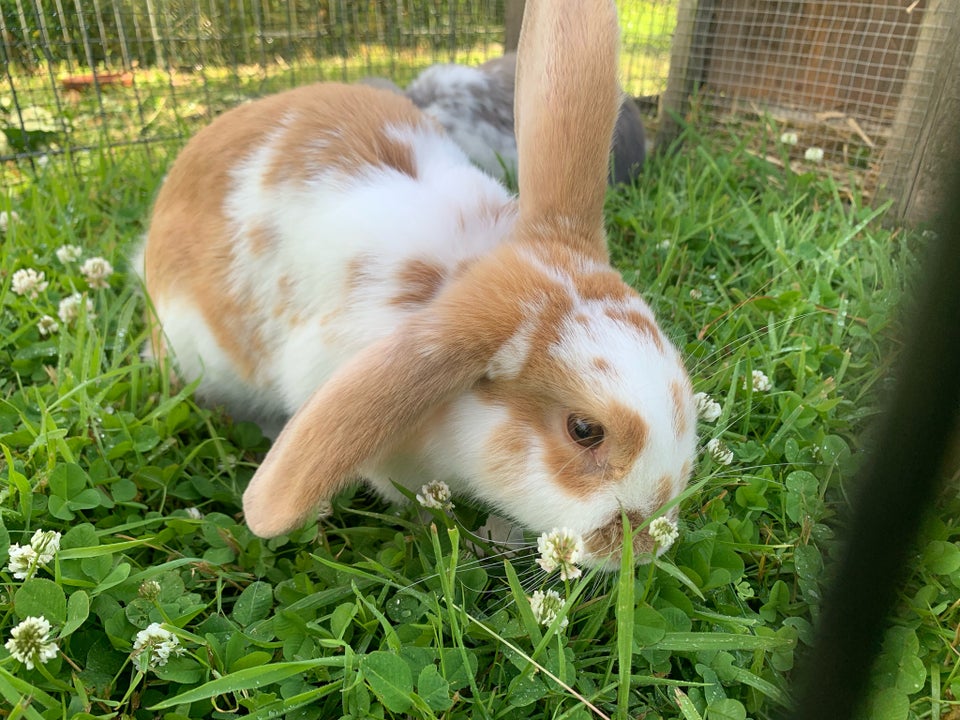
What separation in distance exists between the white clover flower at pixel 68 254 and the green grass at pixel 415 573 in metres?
0.13

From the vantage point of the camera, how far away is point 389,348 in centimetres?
144

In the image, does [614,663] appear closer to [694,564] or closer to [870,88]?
[694,564]

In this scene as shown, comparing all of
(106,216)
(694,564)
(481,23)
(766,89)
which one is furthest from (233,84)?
(694,564)

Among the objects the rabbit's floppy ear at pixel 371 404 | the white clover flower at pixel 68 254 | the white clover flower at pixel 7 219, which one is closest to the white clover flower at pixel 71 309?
the white clover flower at pixel 68 254

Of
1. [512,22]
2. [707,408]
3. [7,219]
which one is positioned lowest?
[707,408]

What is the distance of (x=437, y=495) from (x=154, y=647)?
2.11 feet

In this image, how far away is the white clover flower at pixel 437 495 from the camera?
163cm

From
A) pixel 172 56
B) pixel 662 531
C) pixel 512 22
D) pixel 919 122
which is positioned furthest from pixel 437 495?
pixel 512 22

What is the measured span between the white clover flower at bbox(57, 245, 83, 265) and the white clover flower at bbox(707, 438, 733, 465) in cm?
229

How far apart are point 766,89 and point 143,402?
3513 millimetres

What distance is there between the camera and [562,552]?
4.32ft

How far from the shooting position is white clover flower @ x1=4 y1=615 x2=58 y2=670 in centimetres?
122

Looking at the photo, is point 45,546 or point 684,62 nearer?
point 45,546

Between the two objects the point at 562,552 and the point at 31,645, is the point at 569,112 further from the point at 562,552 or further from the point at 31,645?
the point at 31,645
